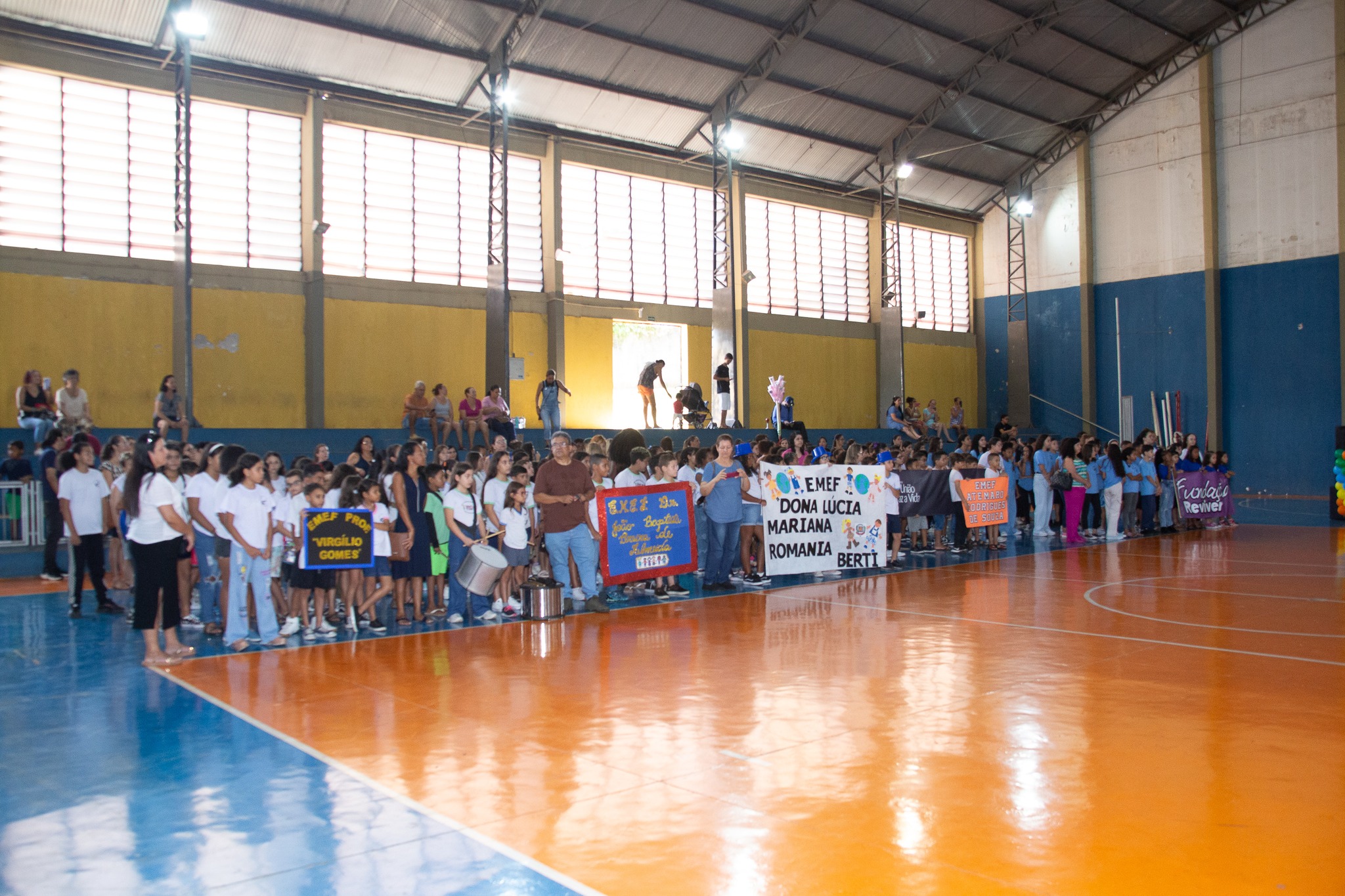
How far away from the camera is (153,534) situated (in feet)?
27.1

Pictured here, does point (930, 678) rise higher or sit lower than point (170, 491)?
lower

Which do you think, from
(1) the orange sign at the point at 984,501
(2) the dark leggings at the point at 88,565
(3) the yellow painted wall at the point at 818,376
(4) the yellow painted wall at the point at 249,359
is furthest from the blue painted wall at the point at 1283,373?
(2) the dark leggings at the point at 88,565

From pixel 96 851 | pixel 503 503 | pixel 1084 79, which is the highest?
pixel 1084 79

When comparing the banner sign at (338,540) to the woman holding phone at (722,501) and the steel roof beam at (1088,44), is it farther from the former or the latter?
the steel roof beam at (1088,44)

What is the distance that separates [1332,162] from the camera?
28188 mm

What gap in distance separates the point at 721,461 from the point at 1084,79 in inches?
978

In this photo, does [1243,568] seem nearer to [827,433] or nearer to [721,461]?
[721,461]

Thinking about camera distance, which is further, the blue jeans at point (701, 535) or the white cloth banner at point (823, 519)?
the white cloth banner at point (823, 519)

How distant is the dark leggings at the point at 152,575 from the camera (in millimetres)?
8281

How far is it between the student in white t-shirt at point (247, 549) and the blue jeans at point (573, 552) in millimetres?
2906

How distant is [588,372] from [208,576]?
59.2 feet

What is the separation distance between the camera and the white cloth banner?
1379cm

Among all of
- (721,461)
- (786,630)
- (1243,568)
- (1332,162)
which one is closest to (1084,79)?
(1332,162)

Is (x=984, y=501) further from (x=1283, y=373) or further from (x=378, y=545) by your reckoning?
(x=1283, y=373)
